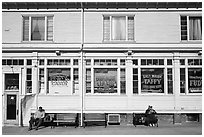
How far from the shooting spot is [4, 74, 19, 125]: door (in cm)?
1570

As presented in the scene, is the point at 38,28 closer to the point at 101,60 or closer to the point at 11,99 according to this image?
the point at 101,60

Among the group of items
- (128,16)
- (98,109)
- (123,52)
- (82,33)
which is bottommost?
(98,109)

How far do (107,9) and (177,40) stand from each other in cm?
426

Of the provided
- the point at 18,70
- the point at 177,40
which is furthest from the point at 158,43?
the point at 18,70

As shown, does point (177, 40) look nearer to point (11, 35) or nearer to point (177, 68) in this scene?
point (177, 68)

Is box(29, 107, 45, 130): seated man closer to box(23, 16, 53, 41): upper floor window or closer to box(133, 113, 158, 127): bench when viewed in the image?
box(23, 16, 53, 41): upper floor window

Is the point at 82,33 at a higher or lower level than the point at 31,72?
higher

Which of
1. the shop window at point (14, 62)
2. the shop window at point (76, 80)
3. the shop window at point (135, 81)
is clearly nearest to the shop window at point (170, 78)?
the shop window at point (135, 81)

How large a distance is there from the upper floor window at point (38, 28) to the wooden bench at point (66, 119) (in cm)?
432

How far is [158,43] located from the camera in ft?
51.6

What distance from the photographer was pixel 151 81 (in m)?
15.8

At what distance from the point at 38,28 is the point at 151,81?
23.0 feet

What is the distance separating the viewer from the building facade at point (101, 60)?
51.3 ft

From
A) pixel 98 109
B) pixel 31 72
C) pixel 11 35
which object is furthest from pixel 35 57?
pixel 98 109
